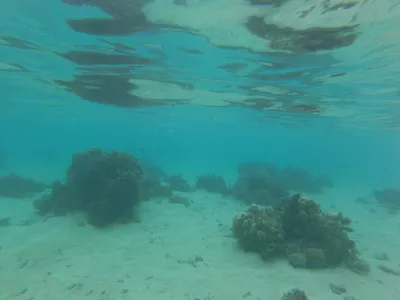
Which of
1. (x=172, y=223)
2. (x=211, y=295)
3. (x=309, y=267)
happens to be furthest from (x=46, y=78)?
(x=309, y=267)

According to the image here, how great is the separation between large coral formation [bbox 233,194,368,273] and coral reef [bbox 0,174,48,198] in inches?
638

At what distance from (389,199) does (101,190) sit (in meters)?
24.6

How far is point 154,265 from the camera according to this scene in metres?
8.83

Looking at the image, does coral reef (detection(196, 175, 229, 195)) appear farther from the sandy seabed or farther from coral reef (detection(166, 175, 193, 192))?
the sandy seabed

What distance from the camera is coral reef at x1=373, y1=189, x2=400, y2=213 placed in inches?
832

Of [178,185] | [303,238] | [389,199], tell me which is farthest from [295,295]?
[389,199]

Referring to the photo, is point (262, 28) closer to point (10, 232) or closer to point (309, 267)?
point (309, 267)

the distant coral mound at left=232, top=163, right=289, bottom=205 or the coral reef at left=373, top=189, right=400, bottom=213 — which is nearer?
the distant coral mound at left=232, top=163, right=289, bottom=205

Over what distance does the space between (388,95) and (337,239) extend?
14.4m

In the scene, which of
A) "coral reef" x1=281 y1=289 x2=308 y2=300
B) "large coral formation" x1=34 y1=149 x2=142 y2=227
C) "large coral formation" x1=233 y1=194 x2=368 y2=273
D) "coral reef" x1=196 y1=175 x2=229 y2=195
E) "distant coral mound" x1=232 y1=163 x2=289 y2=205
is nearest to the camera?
"coral reef" x1=281 y1=289 x2=308 y2=300

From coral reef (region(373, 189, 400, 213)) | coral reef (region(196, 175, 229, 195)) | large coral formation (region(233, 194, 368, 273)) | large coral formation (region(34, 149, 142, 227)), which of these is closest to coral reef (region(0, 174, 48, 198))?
large coral formation (region(34, 149, 142, 227))

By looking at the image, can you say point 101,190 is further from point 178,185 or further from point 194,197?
point 178,185

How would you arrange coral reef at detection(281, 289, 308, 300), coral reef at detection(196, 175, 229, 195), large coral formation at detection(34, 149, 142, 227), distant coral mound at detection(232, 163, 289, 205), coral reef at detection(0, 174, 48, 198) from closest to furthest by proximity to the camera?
coral reef at detection(281, 289, 308, 300) < large coral formation at detection(34, 149, 142, 227) < distant coral mound at detection(232, 163, 289, 205) < coral reef at detection(0, 174, 48, 198) < coral reef at detection(196, 175, 229, 195)

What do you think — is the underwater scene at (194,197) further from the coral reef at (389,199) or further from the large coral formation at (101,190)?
the coral reef at (389,199)
